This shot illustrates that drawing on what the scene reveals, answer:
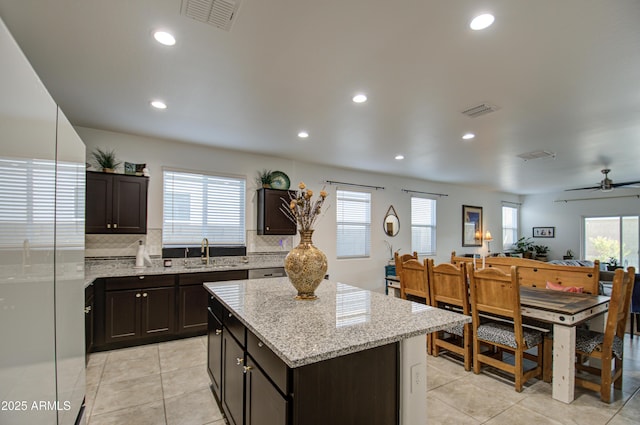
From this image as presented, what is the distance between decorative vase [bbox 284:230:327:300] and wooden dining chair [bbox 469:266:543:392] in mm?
1817

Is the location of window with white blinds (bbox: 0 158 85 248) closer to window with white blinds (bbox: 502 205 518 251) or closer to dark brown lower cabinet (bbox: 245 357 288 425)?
dark brown lower cabinet (bbox: 245 357 288 425)

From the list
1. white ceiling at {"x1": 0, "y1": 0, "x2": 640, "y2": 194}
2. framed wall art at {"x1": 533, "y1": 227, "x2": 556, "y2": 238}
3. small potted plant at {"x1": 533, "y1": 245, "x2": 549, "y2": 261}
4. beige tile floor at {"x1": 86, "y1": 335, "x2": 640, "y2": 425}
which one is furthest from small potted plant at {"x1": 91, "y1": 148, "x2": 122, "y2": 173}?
framed wall art at {"x1": 533, "y1": 227, "x2": 556, "y2": 238}

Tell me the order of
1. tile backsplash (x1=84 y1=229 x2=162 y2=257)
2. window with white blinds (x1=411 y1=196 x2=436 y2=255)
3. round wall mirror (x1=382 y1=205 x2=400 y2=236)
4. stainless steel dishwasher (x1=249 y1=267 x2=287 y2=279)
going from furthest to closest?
window with white blinds (x1=411 y1=196 x2=436 y2=255)
round wall mirror (x1=382 y1=205 x2=400 y2=236)
stainless steel dishwasher (x1=249 y1=267 x2=287 y2=279)
tile backsplash (x1=84 y1=229 x2=162 y2=257)

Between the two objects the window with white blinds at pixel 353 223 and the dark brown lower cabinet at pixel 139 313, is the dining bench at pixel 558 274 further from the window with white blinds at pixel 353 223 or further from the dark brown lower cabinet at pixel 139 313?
the dark brown lower cabinet at pixel 139 313

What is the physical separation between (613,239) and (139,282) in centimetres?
1064

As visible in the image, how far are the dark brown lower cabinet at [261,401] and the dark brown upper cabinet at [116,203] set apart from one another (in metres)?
3.08

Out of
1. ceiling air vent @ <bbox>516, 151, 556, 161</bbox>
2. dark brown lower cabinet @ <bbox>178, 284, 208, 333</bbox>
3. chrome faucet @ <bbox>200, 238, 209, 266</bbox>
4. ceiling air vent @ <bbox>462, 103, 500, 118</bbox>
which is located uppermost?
ceiling air vent @ <bbox>462, 103, 500, 118</bbox>

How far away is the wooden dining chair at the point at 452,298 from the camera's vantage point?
323 cm

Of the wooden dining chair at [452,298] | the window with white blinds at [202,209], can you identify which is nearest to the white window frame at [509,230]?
the wooden dining chair at [452,298]

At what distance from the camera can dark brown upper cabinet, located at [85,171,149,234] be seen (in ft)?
12.2

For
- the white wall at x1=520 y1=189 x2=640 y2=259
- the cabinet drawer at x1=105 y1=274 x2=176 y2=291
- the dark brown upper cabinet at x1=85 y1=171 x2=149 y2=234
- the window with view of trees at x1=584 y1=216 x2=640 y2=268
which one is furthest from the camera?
the white wall at x1=520 y1=189 x2=640 y2=259

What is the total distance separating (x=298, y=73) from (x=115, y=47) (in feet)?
4.35

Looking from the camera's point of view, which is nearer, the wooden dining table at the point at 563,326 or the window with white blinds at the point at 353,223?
the wooden dining table at the point at 563,326

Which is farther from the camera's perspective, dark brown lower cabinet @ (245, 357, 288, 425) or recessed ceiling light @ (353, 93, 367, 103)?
recessed ceiling light @ (353, 93, 367, 103)
